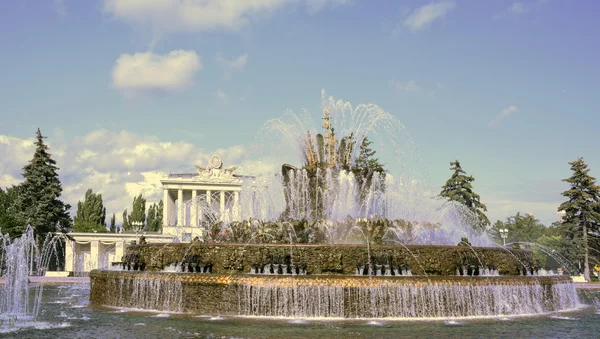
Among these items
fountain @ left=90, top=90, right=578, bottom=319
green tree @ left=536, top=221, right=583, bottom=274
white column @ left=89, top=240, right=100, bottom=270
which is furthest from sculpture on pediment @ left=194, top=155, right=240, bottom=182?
fountain @ left=90, top=90, right=578, bottom=319

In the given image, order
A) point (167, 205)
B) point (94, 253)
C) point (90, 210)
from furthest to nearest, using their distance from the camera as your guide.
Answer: point (167, 205)
point (90, 210)
point (94, 253)

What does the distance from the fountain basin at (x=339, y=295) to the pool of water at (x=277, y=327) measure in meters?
0.37

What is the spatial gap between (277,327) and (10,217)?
154 feet

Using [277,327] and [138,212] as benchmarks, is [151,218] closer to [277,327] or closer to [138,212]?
[138,212]

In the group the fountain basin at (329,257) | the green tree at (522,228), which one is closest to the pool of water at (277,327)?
the fountain basin at (329,257)

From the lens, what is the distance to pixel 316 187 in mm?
19516

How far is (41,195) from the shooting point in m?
45.2

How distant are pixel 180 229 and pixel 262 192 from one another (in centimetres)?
5168


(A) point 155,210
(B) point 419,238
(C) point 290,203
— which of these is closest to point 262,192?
(C) point 290,203

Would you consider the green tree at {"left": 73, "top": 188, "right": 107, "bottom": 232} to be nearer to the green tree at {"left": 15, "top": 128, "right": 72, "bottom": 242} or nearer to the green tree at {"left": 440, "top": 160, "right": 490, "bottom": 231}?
the green tree at {"left": 15, "top": 128, "right": 72, "bottom": 242}

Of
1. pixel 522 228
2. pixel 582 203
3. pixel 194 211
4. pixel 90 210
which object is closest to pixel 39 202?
pixel 90 210

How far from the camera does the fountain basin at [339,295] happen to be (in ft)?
39.4

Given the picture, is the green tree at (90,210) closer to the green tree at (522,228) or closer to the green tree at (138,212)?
the green tree at (138,212)

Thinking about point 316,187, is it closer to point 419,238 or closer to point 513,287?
point 419,238
